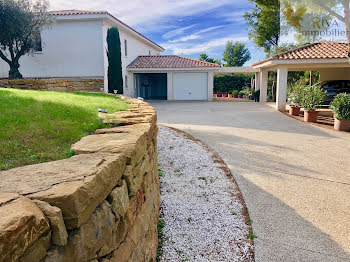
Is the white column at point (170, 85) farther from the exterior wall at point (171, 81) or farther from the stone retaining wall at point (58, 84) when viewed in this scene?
the stone retaining wall at point (58, 84)

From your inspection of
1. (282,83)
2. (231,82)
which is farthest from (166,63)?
(282,83)

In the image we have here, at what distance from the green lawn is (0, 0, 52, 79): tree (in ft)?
36.8

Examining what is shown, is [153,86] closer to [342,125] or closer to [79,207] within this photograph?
[342,125]

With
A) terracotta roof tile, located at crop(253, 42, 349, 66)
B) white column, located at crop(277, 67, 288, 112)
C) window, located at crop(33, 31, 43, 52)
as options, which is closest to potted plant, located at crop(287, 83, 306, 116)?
white column, located at crop(277, 67, 288, 112)

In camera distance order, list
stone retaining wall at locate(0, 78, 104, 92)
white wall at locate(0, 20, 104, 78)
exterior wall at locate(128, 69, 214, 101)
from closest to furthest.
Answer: stone retaining wall at locate(0, 78, 104, 92), white wall at locate(0, 20, 104, 78), exterior wall at locate(128, 69, 214, 101)

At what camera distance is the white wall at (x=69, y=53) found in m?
16.8

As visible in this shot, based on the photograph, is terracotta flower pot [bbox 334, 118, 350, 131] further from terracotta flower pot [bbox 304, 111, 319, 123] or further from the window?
the window

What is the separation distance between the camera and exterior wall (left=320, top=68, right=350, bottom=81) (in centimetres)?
1948

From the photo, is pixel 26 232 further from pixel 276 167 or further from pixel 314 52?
pixel 314 52

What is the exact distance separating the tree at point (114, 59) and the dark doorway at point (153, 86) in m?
7.95

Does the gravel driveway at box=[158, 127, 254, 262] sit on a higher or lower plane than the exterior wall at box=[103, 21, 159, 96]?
lower

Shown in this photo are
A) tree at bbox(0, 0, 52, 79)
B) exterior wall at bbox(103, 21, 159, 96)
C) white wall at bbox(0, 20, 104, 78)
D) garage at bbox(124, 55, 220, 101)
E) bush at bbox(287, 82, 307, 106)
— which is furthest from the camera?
garage at bbox(124, 55, 220, 101)

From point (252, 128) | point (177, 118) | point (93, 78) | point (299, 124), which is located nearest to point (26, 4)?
point (93, 78)

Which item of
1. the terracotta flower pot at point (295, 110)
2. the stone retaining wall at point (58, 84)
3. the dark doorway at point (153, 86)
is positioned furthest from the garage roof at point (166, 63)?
the terracotta flower pot at point (295, 110)
